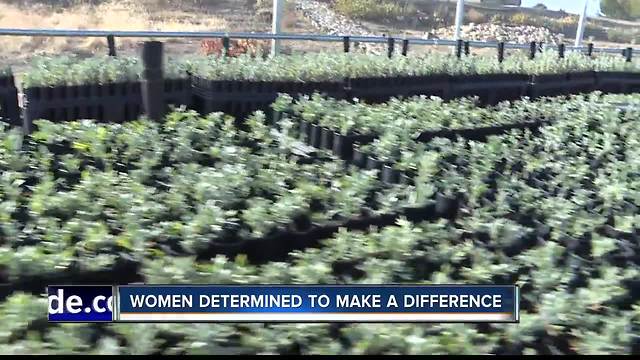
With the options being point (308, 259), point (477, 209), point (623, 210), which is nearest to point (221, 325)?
point (308, 259)

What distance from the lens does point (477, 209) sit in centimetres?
400

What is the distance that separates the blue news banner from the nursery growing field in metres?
0.07

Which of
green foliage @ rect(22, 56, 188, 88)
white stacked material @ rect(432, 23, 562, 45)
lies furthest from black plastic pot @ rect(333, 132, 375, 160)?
white stacked material @ rect(432, 23, 562, 45)

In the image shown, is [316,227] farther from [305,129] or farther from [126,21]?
[126,21]

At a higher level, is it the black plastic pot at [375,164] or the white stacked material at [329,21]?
the white stacked material at [329,21]

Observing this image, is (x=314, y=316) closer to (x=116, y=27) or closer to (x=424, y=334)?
(x=424, y=334)

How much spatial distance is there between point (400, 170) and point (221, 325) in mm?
2563

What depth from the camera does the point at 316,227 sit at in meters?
3.62

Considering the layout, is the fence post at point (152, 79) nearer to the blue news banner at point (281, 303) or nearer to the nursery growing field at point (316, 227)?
the nursery growing field at point (316, 227)

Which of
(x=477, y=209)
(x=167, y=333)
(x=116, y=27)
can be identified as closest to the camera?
(x=167, y=333)

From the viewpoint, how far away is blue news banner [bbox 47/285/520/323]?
103 inches

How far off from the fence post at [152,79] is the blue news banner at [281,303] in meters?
3.46

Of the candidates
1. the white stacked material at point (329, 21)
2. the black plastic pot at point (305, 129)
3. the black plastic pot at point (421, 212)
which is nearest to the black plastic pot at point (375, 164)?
the black plastic pot at point (421, 212)

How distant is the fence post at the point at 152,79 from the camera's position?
5887 millimetres
